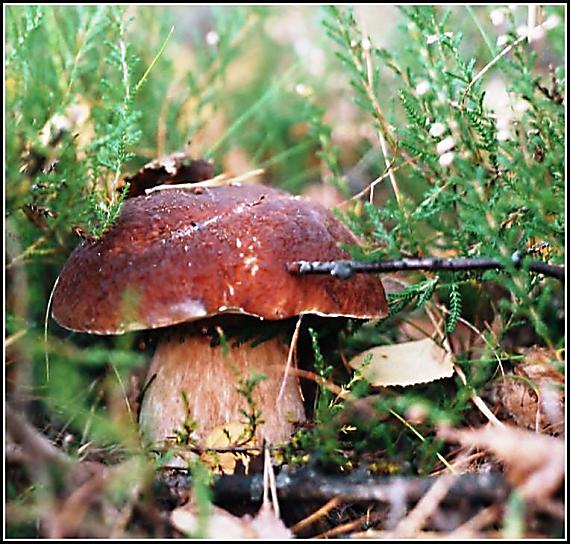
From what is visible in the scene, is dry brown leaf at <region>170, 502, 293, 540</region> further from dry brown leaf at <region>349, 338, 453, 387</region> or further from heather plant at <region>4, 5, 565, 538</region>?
dry brown leaf at <region>349, 338, 453, 387</region>

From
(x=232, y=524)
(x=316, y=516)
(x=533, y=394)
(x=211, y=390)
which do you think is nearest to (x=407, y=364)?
(x=533, y=394)

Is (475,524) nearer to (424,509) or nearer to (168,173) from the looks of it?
(424,509)

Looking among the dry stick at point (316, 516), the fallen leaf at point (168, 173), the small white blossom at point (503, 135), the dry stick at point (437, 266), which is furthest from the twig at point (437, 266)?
the fallen leaf at point (168, 173)

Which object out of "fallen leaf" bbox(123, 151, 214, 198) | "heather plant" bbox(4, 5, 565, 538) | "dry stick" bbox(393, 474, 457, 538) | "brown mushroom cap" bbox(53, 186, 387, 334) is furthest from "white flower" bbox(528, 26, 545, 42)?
"fallen leaf" bbox(123, 151, 214, 198)

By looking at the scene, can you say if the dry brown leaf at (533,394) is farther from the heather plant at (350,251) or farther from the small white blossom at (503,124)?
the small white blossom at (503,124)

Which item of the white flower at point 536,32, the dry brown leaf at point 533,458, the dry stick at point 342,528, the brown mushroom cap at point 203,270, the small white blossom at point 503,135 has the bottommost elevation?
the dry stick at point 342,528

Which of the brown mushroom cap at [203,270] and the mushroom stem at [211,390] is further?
the mushroom stem at [211,390]
